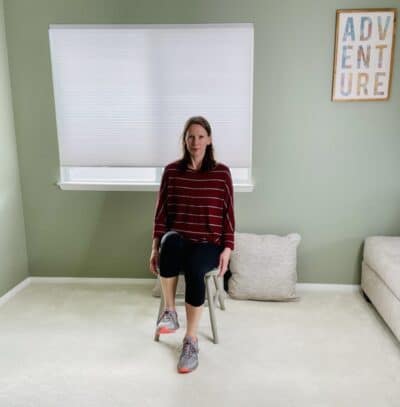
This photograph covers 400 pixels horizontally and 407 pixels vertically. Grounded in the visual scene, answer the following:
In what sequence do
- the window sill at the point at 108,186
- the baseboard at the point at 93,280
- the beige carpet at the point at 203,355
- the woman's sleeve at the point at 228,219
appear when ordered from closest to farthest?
the beige carpet at the point at 203,355 → the woman's sleeve at the point at 228,219 → the window sill at the point at 108,186 → the baseboard at the point at 93,280

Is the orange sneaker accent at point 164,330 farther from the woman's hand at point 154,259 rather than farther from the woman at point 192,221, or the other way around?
the woman's hand at point 154,259

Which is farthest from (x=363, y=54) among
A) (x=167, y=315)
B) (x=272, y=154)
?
(x=167, y=315)

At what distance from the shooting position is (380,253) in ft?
7.93

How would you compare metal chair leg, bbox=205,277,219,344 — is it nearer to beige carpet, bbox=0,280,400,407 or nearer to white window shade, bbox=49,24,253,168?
beige carpet, bbox=0,280,400,407

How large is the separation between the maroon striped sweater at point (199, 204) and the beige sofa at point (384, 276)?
90 cm

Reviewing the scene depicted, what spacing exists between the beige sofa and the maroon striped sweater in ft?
2.96

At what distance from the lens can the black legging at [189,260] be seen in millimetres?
2004

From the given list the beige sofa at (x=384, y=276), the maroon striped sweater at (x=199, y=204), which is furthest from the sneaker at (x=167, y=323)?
the beige sofa at (x=384, y=276)

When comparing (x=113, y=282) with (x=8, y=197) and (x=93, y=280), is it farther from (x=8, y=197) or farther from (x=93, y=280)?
(x=8, y=197)

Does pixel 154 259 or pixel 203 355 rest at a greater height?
pixel 154 259

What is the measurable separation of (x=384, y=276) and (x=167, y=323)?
126 cm

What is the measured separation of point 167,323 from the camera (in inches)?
83.5

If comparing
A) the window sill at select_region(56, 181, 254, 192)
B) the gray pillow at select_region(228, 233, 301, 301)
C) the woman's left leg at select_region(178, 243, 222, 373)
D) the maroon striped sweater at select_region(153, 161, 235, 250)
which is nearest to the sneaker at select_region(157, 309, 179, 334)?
the woman's left leg at select_region(178, 243, 222, 373)

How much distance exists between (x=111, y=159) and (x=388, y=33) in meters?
1.95
